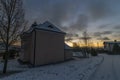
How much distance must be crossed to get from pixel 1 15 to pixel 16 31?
2149 mm

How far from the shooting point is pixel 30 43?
69.4ft

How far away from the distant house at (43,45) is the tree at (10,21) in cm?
323

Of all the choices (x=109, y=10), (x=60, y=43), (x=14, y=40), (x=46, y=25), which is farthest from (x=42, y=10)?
(x=109, y=10)

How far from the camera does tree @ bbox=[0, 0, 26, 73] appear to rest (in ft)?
44.4

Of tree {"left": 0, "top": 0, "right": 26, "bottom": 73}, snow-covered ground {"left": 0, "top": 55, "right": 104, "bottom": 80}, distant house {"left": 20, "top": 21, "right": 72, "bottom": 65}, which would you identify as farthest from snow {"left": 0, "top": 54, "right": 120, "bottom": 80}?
tree {"left": 0, "top": 0, "right": 26, "bottom": 73}

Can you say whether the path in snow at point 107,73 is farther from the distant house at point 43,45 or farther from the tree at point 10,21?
the tree at point 10,21

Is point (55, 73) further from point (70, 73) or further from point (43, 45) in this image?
point (43, 45)

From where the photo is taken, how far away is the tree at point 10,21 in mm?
13523

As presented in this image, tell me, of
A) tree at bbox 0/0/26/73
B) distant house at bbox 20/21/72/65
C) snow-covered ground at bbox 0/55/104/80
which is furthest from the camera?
distant house at bbox 20/21/72/65

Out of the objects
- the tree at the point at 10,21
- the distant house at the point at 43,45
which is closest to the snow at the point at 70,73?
the distant house at the point at 43,45

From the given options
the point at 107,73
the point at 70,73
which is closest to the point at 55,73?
the point at 70,73

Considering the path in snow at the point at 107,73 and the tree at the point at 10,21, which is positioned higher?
the tree at the point at 10,21

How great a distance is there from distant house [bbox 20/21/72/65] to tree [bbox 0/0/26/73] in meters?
3.23

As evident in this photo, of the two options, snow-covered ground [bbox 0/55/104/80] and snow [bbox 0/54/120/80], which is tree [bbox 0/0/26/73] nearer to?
snow-covered ground [bbox 0/55/104/80]
